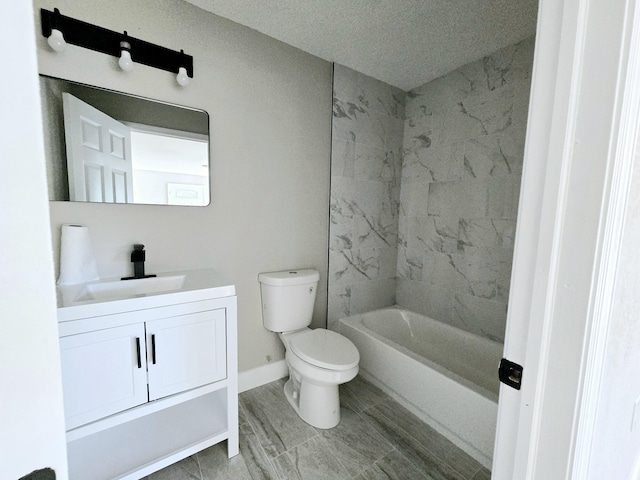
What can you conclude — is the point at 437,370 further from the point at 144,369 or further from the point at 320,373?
the point at 144,369

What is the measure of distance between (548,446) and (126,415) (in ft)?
4.69

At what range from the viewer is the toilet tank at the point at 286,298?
184 cm

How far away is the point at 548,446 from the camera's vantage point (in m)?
0.52

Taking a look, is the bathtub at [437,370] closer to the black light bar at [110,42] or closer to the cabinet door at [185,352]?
the cabinet door at [185,352]

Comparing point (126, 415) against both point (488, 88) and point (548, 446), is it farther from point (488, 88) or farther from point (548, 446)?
point (488, 88)

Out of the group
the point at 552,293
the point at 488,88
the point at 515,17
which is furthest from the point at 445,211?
the point at 552,293

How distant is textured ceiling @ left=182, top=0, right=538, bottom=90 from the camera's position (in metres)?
1.52

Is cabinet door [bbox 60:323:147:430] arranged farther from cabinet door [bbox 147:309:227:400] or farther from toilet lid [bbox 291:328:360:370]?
toilet lid [bbox 291:328:360:370]

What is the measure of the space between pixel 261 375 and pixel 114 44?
2.15 meters

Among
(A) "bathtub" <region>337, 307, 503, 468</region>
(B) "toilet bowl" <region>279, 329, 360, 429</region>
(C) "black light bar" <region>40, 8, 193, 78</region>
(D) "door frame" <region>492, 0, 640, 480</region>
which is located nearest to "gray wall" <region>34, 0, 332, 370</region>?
(C) "black light bar" <region>40, 8, 193, 78</region>

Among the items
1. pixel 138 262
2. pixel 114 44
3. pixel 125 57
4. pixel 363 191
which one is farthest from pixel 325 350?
pixel 114 44

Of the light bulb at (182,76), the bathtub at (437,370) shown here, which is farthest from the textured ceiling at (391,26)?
the bathtub at (437,370)

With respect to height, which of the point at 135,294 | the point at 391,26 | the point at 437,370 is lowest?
the point at 437,370

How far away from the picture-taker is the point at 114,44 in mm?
1353
